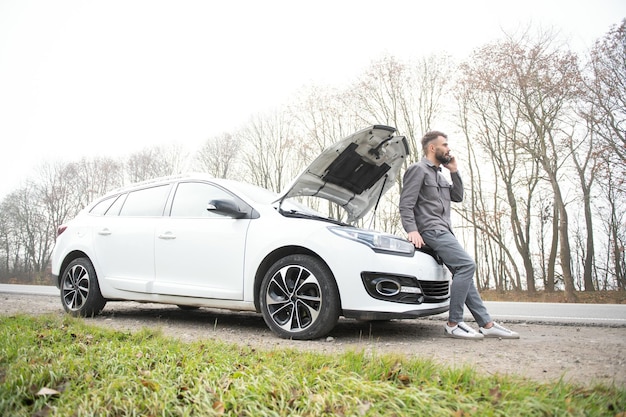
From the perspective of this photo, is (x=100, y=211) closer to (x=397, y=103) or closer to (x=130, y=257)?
(x=130, y=257)

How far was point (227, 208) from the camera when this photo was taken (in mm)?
4652

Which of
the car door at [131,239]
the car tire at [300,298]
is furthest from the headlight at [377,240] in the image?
the car door at [131,239]

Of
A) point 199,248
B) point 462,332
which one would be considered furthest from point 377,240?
point 199,248

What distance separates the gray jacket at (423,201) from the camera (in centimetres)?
459

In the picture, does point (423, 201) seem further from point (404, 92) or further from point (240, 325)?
point (404, 92)

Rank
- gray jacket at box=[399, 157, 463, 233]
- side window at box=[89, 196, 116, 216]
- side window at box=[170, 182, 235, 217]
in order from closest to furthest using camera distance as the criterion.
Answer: gray jacket at box=[399, 157, 463, 233]
side window at box=[170, 182, 235, 217]
side window at box=[89, 196, 116, 216]

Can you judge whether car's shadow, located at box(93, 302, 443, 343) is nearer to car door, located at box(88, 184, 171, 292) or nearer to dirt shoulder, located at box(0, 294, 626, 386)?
dirt shoulder, located at box(0, 294, 626, 386)

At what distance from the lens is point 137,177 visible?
111ft

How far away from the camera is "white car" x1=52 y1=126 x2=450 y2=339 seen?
405 centimetres

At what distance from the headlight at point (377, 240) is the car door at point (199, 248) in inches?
44.6

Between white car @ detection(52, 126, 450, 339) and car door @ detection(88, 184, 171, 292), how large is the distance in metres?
0.02

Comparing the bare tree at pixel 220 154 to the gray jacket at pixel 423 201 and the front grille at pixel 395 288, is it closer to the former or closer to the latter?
the gray jacket at pixel 423 201

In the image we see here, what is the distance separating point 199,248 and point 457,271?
108 inches

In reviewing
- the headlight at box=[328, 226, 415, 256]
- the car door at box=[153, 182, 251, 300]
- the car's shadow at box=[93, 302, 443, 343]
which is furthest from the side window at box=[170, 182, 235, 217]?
the headlight at box=[328, 226, 415, 256]
